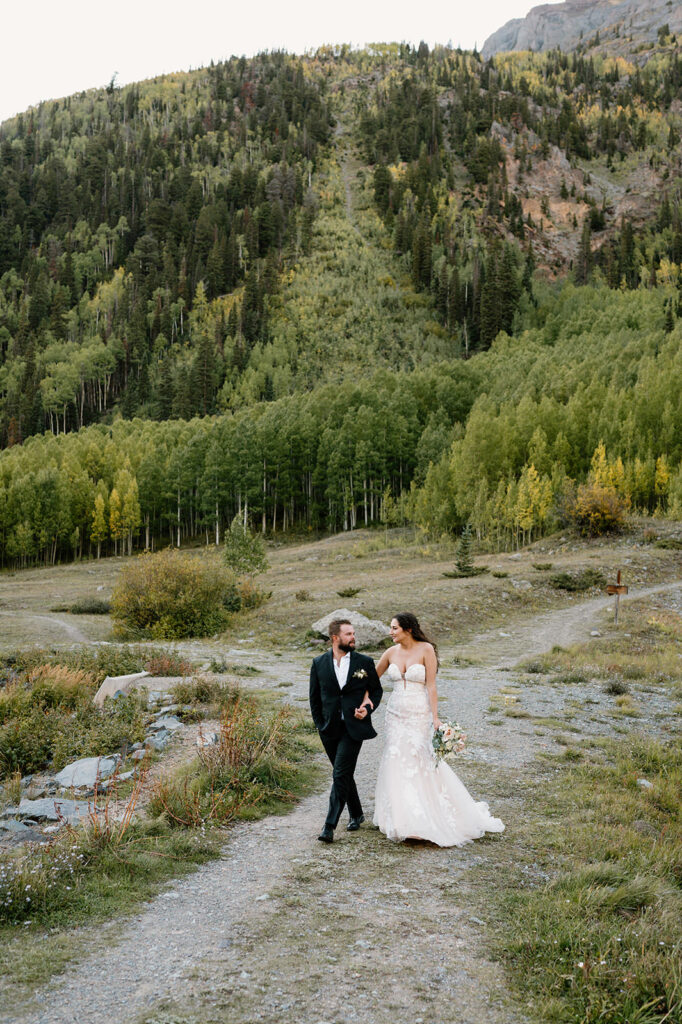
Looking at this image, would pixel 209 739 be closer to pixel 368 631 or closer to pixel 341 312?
pixel 368 631

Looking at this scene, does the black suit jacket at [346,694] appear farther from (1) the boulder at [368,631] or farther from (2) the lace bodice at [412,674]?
(1) the boulder at [368,631]

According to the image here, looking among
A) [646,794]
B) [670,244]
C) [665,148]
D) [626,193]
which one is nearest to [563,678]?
[646,794]

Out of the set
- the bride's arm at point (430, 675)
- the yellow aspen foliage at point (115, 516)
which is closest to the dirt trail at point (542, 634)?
the bride's arm at point (430, 675)

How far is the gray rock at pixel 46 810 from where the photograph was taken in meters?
8.91

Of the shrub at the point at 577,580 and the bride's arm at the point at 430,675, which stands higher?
the bride's arm at the point at 430,675

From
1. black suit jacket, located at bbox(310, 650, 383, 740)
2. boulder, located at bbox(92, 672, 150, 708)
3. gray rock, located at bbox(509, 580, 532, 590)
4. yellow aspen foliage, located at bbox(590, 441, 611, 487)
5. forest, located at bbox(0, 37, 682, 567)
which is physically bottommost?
gray rock, located at bbox(509, 580, 532, 590)

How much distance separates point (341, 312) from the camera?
11425 centimetres

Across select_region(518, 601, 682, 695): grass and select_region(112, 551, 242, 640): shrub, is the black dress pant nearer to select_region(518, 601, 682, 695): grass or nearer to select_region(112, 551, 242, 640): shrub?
select_region(518, 601, 682, 695): grass

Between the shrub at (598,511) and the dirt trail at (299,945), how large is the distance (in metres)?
41.0

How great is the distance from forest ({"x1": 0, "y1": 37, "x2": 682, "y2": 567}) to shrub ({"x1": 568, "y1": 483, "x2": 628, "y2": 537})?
1.72m

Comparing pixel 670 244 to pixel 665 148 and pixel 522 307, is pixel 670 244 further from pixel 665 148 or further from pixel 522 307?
pixel 665 148

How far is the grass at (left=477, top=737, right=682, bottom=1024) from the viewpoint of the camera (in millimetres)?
4523

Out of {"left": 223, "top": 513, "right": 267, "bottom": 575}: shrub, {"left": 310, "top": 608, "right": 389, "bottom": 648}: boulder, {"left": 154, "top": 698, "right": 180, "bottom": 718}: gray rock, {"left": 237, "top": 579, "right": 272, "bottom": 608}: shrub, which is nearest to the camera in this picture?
{"left": 154, "top": 698, "right": 180, "bottom": 718}: gray rock

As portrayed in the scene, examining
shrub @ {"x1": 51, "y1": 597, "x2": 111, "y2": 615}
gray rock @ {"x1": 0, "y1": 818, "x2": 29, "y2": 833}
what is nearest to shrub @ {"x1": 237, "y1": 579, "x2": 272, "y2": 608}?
shrub @ {"x1": 51, "y1": 597, "x2": 111, "y2": 615}
